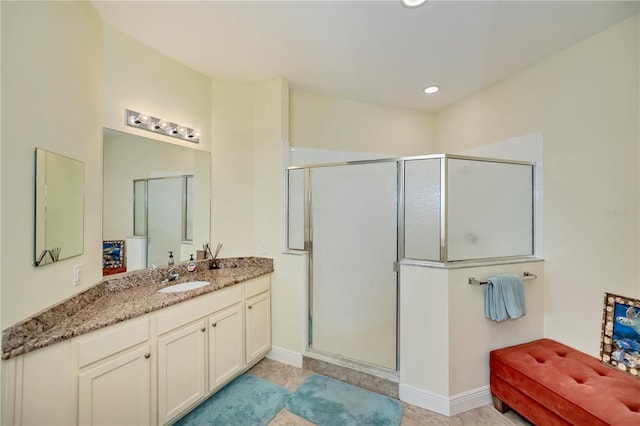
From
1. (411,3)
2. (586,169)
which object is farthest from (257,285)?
(586,169)

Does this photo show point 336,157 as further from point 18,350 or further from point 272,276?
point 18,350

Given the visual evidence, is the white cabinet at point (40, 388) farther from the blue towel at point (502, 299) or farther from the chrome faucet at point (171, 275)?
the blue towel at point (502, 299)

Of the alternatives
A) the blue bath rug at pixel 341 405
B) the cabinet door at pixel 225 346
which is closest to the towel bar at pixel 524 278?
the blue bath rug at pixel 341 405

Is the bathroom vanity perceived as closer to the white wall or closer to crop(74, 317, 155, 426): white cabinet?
crop(74, 317, 155, 426): white cabinet

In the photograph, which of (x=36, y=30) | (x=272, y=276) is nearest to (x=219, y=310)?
(x=272, y=276)

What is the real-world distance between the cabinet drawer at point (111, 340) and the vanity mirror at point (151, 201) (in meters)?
0.68

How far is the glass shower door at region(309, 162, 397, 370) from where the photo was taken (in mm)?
2279

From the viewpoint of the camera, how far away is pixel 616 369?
5.60 feet

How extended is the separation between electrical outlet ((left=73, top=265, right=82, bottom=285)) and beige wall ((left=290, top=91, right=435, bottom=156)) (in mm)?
2056

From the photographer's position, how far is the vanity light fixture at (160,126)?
2.04 m

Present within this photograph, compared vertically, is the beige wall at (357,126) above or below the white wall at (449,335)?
above

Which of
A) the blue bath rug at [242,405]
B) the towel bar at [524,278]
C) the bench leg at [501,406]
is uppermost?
the towel bar at [524,278]

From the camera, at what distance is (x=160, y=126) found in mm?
2209

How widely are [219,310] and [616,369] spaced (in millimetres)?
2768
